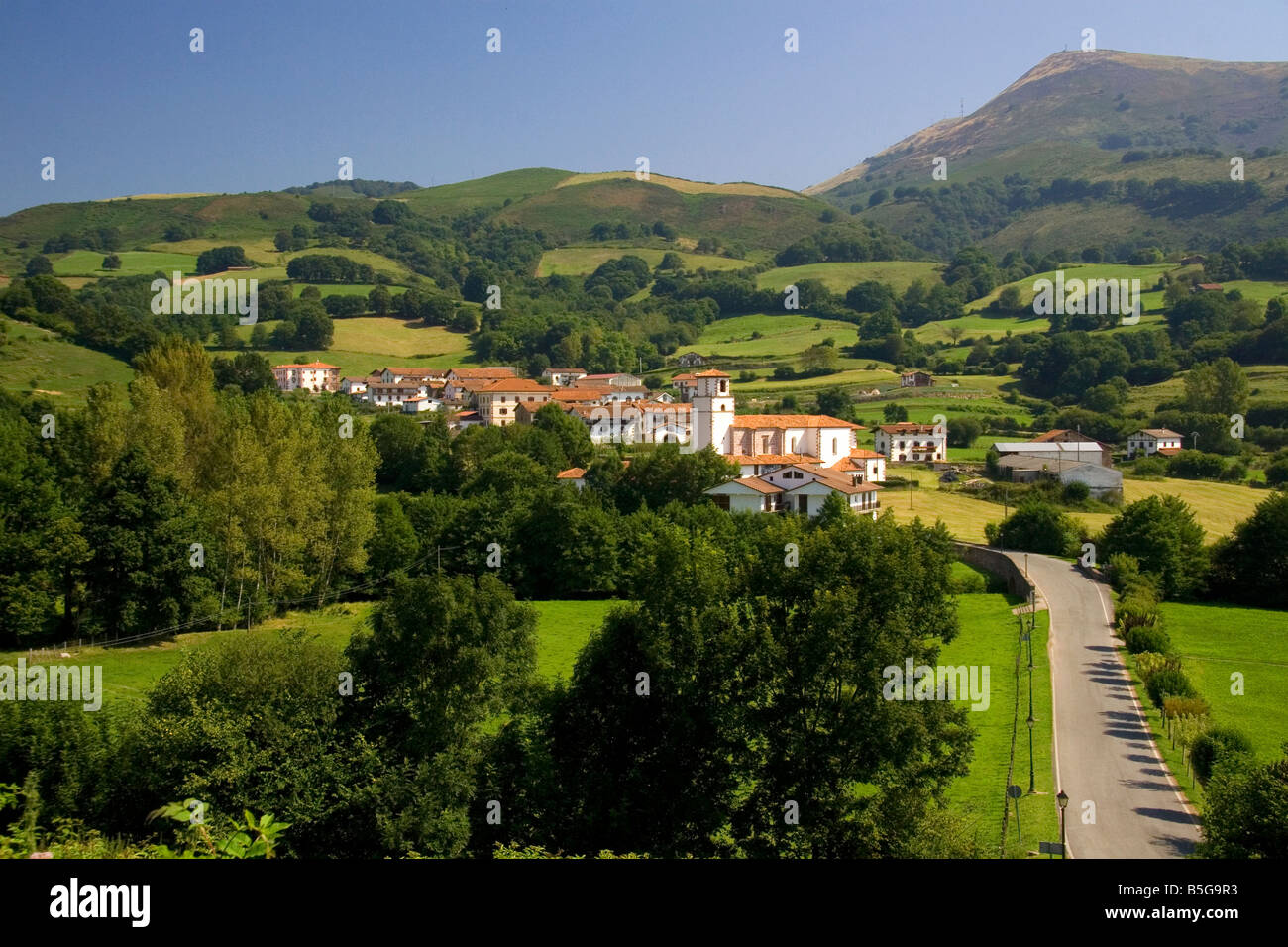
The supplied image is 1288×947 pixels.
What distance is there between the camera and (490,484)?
55.7 meters

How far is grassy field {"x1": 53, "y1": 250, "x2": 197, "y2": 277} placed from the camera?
138 m

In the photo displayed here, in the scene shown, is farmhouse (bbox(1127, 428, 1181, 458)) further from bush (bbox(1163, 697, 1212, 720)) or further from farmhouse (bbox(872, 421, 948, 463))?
bush (bbox(1163, 697, 1212, 720))

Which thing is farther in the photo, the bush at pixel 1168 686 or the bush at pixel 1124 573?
the bush at pixel 1124 573

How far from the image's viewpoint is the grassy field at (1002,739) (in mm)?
18984

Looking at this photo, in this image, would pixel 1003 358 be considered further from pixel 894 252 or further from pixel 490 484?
pixel 894 252

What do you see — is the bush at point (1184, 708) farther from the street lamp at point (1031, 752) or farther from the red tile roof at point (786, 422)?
the red tile roof at point (786, 422)

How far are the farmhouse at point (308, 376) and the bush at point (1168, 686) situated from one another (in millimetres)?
80201

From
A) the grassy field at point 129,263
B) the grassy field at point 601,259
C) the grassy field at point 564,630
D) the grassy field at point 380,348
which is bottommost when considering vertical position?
the grassy field at point 564,630

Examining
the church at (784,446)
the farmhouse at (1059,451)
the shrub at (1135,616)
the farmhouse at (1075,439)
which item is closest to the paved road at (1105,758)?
the shrub at (1135,616)

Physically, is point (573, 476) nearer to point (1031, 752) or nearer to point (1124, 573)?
point (1124, 573)

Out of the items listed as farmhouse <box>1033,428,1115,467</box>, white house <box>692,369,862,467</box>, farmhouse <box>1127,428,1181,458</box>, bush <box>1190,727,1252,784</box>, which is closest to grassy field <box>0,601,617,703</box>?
bush <box>1190,727,1252,784</box>

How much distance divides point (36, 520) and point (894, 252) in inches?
7064
